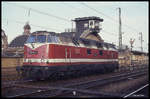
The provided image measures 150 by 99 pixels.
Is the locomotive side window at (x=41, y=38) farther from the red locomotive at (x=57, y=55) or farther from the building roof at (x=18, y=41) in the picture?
the building roof at (x=18, y=41)

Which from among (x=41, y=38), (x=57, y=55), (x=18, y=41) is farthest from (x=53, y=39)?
(x=18, y=41)

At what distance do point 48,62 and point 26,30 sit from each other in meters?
37.1

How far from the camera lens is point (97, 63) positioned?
74.5 ft

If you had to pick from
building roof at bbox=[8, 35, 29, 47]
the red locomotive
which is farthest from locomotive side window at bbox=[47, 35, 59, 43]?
→ building roof at bbox=[8, 35, 29, 47]

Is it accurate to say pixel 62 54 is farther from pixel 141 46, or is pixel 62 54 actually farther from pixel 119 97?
pixel 141 46

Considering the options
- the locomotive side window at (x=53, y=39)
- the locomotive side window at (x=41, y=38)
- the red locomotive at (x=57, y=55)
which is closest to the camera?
the red locomotive at (x=57, y=55)

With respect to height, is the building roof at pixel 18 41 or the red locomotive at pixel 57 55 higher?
the building roof at pixel 18 41

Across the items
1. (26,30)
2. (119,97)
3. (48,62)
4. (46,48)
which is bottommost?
(119,97)

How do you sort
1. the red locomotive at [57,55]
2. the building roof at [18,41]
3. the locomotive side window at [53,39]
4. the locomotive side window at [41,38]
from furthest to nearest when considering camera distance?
the building roof at [18,41] < the locomotive side window at [41,38] < the locomotive side window at [53,39] < the red locomotive at [57,55]

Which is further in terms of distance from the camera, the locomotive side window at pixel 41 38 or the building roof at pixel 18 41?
the building roof at pixel 18 41

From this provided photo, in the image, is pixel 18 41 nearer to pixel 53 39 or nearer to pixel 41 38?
pixel 41 38

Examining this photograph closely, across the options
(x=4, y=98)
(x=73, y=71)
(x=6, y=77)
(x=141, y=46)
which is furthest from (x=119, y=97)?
(x=141, y=46)

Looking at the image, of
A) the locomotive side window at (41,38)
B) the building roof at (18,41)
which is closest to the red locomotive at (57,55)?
the locomotive side window at (41,38)

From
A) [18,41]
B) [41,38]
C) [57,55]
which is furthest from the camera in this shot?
[18,41]
